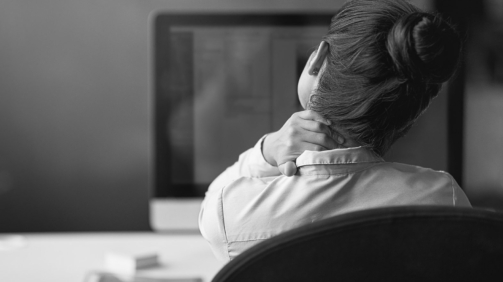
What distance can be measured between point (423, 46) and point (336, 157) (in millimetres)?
152

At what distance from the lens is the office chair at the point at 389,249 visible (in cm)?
27

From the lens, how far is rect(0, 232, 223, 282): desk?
3.15 ft

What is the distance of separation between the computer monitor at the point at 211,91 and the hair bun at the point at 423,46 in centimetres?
62

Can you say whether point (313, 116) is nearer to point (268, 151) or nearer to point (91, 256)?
point (268, 151)

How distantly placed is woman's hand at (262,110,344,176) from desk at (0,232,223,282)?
0.37m

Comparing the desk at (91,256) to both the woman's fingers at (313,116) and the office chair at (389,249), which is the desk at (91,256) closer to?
the woman's fingers at (313,116)

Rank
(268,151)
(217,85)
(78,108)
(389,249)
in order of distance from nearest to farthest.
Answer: (389,249), (268,151), (217,85), (78,108)

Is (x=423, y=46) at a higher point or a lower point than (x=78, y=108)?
higher

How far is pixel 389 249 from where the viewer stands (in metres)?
0.28

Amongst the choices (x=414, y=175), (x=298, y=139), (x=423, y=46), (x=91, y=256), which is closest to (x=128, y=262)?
(x=91, y=256)

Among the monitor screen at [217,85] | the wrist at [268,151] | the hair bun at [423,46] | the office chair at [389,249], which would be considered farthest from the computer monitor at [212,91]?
the office chair at [389,249]

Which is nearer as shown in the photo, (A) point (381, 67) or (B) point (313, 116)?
(A) point (381, 67)

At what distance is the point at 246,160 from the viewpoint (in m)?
0.80

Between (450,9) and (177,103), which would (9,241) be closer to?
(177,103)
